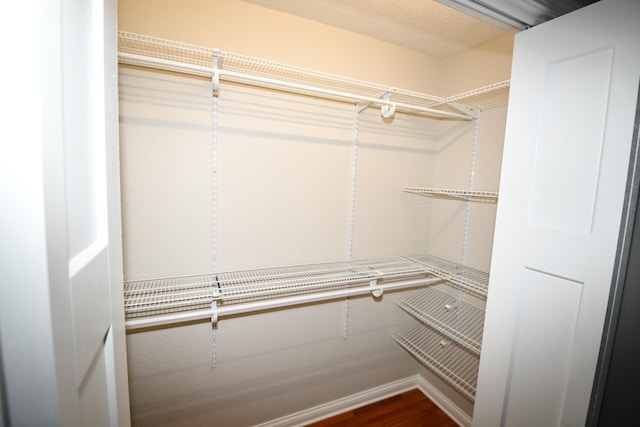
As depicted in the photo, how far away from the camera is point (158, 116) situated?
1.18 m

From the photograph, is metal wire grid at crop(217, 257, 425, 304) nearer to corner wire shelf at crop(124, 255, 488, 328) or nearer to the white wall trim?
corner wire shelf at crop(124, 255, 488, 328)

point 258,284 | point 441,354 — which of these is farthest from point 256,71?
point 441,354

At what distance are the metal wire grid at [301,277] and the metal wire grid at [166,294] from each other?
7cm

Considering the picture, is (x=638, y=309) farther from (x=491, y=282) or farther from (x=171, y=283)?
(x=171, y=283)

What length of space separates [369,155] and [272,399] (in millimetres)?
1608

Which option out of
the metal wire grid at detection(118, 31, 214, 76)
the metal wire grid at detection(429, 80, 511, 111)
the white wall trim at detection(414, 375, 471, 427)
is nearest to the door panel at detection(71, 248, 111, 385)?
the metal wire grid at detection(118, 31, 214, 76)

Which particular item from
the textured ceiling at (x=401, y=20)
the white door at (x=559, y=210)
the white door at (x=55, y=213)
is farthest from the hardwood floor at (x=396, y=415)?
the textured ceiling at (x=401, y=20)

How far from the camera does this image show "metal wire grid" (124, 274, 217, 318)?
40.9 inches

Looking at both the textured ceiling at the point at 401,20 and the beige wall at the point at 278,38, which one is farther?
the textured ceiling at the point at 401,20

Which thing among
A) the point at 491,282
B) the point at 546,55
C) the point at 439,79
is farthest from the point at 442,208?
the point at 546,55

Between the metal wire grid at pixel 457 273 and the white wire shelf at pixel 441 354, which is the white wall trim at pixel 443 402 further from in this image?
the metal wire grid at pixel 457 273

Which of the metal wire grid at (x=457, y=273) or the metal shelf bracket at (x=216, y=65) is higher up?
the metal shelf bracket at (x=216, y=65)

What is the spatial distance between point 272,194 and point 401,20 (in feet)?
3.73

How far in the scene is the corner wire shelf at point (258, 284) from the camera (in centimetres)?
110
